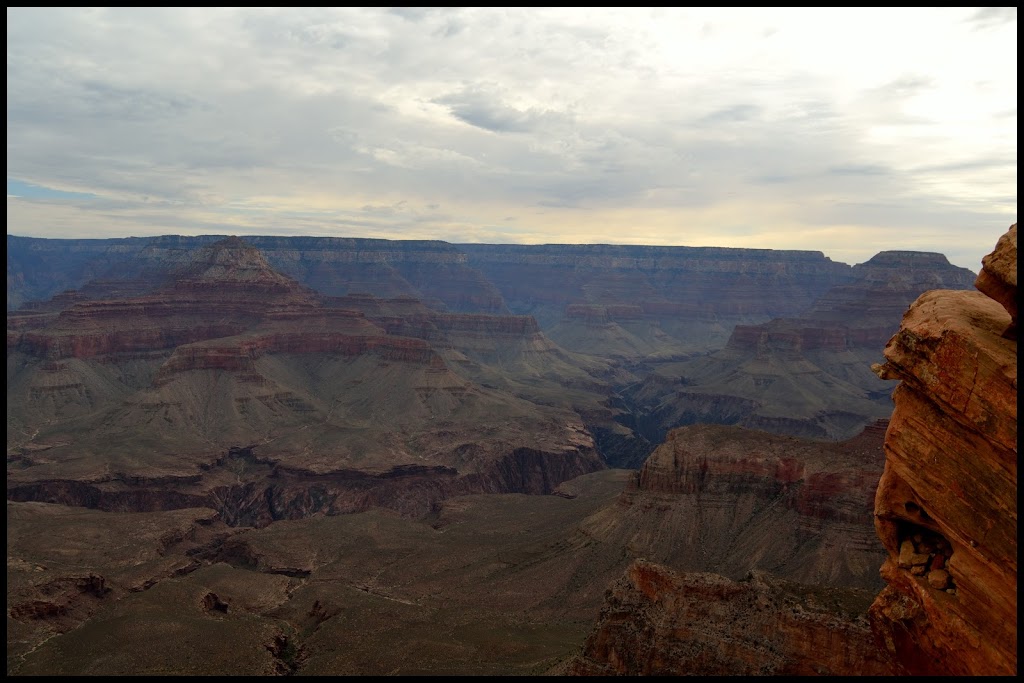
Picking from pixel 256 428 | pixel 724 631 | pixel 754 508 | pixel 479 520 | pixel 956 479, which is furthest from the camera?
pixel 256 428

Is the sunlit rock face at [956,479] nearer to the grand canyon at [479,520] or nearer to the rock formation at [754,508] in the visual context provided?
the grand canyon at [479,520]

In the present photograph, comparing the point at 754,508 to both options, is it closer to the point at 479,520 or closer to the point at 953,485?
the point at 479,520

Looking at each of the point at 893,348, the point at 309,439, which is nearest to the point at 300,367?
the point at 309,439

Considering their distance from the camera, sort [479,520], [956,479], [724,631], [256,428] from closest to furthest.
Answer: [956,479], [724,631], [479,520], [256,428]

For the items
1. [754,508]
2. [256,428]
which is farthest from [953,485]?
[256,428]

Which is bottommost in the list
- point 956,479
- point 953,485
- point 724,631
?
point 724,631

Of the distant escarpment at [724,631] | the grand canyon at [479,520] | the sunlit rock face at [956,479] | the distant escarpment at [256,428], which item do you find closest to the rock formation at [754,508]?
the grand canyon at [479,520]
